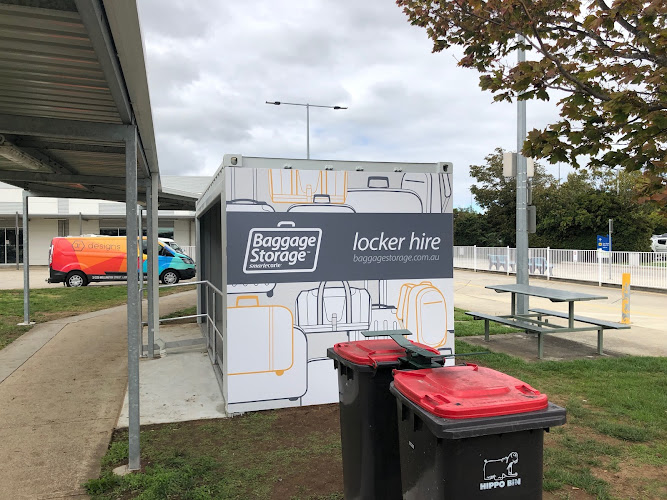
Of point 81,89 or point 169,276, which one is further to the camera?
point 169,276

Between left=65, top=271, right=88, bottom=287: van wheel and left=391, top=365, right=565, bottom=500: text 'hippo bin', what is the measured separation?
821 inches

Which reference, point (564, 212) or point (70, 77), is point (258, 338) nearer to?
point (70, 77)

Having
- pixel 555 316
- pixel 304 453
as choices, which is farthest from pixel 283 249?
pixel 555 316

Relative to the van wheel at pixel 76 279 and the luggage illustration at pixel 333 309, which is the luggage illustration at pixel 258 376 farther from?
the van wheel at pixel 76 279

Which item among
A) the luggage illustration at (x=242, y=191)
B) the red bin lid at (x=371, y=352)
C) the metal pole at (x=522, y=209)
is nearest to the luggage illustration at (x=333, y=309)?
the luggage illustration at (x=242, y=191)

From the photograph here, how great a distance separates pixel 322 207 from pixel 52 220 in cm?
3379

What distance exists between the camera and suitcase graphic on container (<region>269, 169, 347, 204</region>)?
5.23 meters

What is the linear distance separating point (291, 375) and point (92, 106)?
321cm

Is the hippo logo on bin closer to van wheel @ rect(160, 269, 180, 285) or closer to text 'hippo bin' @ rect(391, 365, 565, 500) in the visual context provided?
text 'hippo bin' @ rect(391, 365, 565, 500)

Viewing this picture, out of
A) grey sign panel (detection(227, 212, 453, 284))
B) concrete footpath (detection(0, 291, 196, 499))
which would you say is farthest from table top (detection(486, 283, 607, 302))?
concrete footpath (detection(0, 291, 196, 499))

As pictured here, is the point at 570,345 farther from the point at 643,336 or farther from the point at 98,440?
the point at 98,440

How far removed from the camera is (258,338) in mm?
5266

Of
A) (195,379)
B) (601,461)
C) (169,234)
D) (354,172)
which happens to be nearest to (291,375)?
(195,379)

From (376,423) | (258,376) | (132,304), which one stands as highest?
(132,304)
